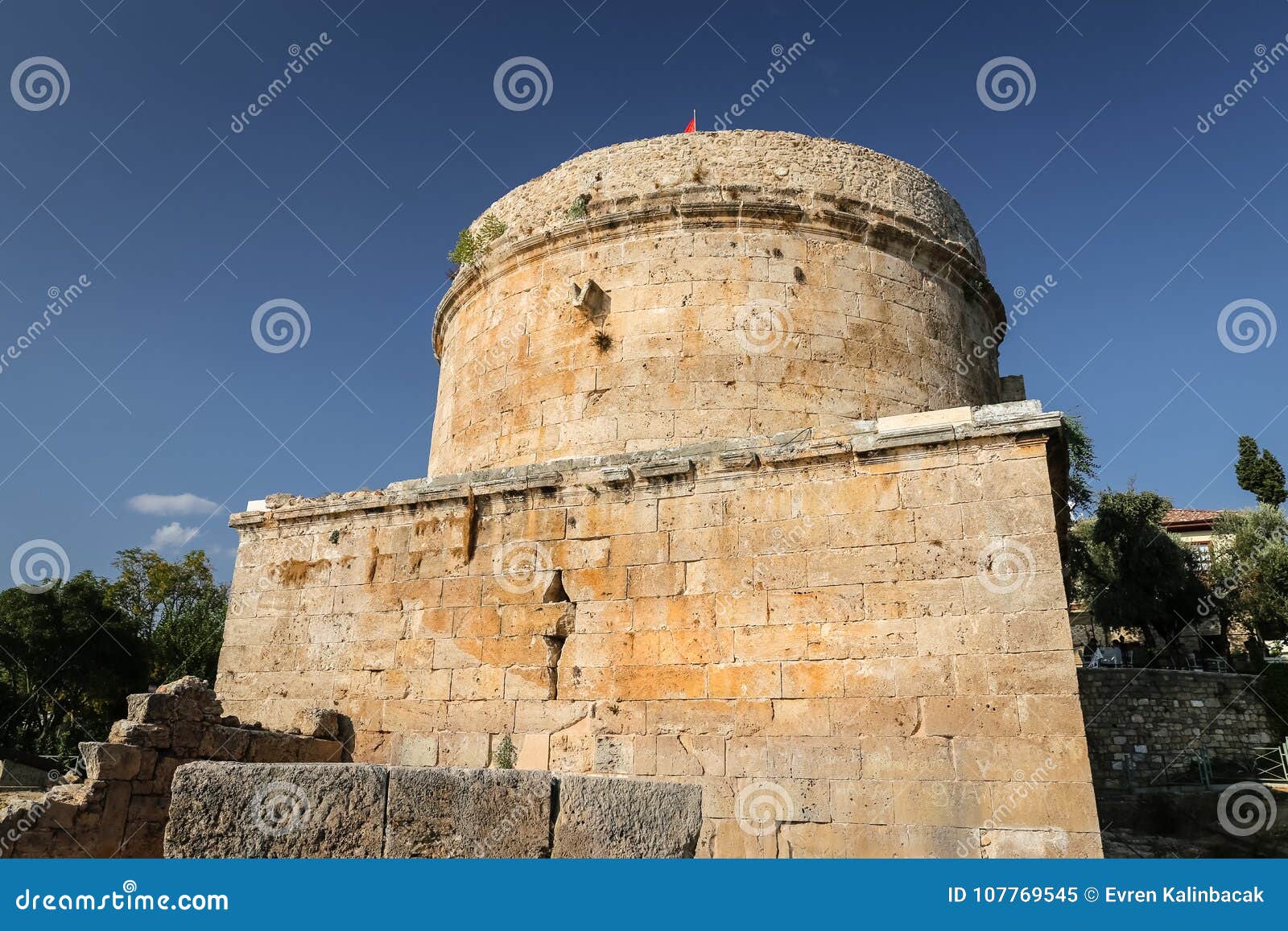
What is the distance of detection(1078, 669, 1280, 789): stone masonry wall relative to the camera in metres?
19.4

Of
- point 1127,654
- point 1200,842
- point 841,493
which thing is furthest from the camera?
point 1127,654

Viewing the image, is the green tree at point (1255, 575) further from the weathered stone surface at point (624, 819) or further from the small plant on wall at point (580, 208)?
the weathered stone surface at point (624, 819)

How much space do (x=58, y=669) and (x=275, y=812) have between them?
23542 millimetres

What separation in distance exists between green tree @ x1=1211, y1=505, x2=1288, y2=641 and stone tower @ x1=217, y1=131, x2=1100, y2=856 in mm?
19901

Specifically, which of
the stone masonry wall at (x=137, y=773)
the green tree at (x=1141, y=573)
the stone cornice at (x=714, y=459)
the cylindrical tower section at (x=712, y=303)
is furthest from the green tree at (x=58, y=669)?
the green tree at (x=1141, y=573)

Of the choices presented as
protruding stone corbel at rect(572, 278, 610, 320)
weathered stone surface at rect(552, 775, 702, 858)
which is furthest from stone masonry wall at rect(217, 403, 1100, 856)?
→ weathered stone surface at rect(552, 775, 702, 858)

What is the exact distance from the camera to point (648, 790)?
397 centimetres

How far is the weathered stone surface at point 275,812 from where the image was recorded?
3.87m

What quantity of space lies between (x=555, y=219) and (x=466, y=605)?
15.2ft

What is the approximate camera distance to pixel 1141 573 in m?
25.3

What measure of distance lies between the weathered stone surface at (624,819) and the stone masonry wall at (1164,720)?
18284mm

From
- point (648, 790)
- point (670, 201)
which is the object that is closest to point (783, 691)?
point (648, 790)

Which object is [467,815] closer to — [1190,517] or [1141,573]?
[1141,573]

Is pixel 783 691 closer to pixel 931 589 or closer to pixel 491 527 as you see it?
pixel 931 589
